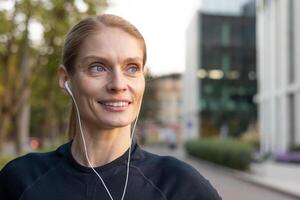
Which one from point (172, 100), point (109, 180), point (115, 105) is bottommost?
point (172, 100)

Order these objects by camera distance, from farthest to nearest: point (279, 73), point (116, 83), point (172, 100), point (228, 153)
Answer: point (172, 100) → point (279, 73) → point (228, 153) → point (116, 83)

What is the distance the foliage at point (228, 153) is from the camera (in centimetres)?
2339

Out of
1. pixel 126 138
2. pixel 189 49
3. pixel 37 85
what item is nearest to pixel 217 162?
pixel 37 85

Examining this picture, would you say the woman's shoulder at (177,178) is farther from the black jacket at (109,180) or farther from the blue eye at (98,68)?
the blue eye at (98,68)

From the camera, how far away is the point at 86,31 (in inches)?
63.4

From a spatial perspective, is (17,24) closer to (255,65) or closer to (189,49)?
(255,65)

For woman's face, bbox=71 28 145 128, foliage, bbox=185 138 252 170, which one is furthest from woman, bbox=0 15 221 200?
foliage, bbox=185 138 252 170

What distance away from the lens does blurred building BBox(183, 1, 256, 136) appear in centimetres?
6812

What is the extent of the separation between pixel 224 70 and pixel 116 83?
6806 centimetres

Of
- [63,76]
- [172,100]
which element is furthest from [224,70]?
[63,76]

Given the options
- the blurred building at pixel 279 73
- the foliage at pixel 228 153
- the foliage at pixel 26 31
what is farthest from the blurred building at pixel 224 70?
the foliage at pixel 26 31

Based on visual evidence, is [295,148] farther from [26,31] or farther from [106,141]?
[106,141]

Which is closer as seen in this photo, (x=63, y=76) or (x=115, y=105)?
(x=115, y=105)

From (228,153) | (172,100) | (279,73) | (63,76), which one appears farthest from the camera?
(172,100)
